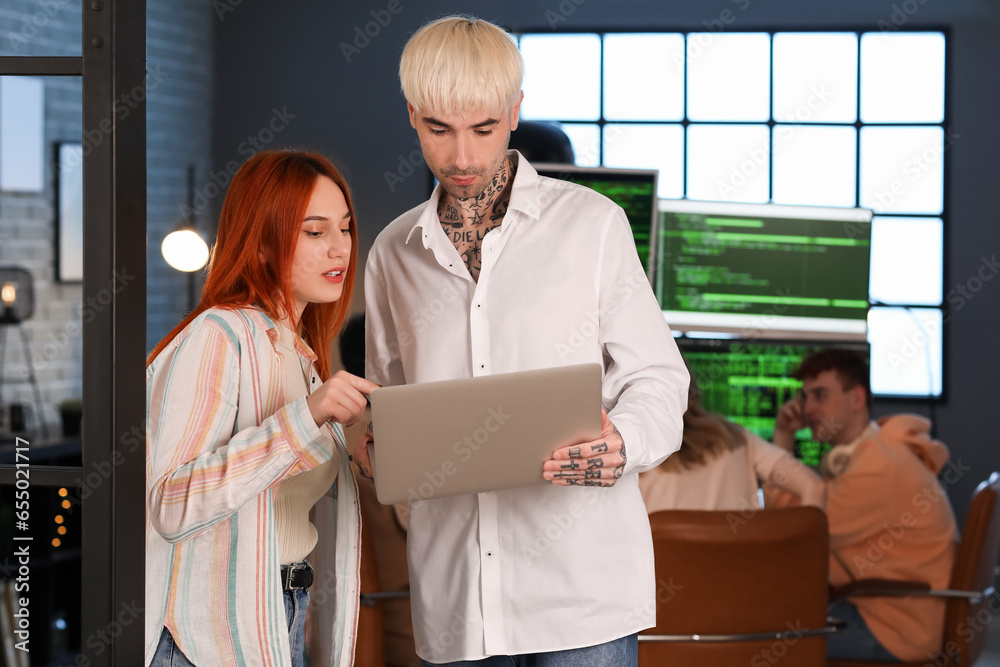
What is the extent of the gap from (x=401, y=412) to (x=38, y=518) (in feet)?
9.53

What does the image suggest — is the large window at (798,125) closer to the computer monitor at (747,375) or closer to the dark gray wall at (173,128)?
the dark gray wall at (173,128)

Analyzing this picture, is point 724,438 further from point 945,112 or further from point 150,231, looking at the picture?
point 945,112

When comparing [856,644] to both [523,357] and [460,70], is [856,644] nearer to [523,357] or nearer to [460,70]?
[523,357]

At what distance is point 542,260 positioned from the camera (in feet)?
4.78

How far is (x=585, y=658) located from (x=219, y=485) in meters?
0.60

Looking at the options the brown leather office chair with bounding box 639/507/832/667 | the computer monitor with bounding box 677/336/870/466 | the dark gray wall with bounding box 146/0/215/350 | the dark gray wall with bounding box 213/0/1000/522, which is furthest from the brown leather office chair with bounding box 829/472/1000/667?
the dark gray wall with bounding box 146/0/215/350

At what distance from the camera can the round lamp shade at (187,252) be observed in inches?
185

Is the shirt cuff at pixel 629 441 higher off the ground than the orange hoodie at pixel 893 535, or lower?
higher

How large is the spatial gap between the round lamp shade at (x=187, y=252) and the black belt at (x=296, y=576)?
143 inches

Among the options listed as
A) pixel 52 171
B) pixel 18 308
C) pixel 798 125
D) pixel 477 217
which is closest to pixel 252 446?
pixel 477 217

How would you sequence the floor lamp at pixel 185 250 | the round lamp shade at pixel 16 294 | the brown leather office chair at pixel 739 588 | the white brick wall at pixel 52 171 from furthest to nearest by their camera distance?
the floor lamp at pixel 185 250 → the white brick wall at pixel 52 171 → the round lamp shade at pixel 16 294 → the brown leather office chair at pixel 739 588

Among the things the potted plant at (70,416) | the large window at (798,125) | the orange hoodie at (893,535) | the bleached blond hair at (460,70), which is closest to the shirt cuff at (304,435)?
the bleached blond hair at (460,70)

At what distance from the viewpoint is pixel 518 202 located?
1482mm

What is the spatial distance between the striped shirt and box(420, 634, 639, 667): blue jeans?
1.09 feet
